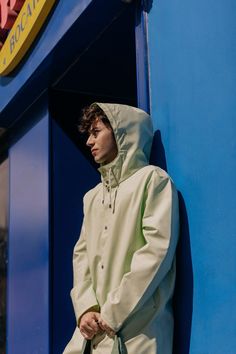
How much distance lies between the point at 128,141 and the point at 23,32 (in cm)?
173

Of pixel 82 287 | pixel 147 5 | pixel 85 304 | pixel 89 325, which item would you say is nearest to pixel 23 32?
pixel 147 5

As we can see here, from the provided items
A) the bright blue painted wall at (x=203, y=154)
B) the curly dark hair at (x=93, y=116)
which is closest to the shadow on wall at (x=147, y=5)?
the bright blue painted wall at (x=203, y=154)

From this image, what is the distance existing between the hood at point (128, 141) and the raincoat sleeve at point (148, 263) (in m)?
0.26

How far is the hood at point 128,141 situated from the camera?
2.69 meters

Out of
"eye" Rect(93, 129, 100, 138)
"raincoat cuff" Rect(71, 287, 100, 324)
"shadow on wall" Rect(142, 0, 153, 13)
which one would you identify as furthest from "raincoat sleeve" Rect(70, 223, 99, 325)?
"shadow on wall" Rect(142, 0, 153, 13)

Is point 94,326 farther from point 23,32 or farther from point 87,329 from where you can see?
point 23,32

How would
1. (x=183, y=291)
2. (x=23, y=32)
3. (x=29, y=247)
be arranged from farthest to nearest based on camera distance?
(x=29, y=247), (x=23, y=32), (x=183, y=291)

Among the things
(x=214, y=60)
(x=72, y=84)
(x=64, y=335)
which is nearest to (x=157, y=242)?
(x=214, y=60)

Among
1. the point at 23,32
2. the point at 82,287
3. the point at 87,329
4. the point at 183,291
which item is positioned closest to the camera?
the point at 183,291

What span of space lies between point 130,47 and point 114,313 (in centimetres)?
200

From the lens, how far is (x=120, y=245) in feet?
8.45

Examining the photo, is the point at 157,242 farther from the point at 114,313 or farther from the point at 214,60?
the point at 214,60

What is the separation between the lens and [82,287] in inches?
111

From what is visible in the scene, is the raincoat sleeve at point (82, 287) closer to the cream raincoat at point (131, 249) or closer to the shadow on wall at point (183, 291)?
the cream raincoat at point (131, 249)
